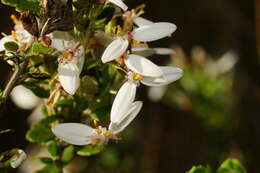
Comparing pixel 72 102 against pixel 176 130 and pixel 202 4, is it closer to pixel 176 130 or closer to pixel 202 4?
pixel 176 130

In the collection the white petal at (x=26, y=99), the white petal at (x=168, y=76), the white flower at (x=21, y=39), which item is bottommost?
the white petal at (x=26, y=99)

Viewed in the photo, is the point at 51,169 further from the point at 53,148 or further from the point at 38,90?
the point at 38,90

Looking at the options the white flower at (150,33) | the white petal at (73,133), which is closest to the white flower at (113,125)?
the white petal at (73,133)

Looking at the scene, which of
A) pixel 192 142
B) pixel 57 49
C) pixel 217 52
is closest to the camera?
pixel 57 49

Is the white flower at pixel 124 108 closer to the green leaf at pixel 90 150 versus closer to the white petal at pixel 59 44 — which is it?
the green leaf at pixel 90 150

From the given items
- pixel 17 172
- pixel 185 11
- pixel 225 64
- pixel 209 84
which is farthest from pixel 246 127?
pixel 185 11

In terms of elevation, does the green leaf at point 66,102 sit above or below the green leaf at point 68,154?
above
